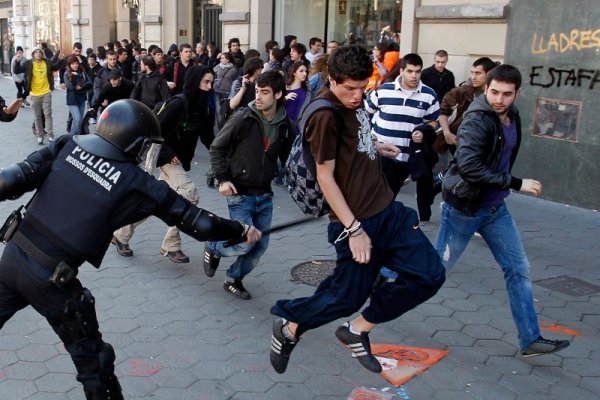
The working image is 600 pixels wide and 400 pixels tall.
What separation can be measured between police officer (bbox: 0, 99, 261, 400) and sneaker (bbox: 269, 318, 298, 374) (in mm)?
853

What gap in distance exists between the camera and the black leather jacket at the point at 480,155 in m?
4.15

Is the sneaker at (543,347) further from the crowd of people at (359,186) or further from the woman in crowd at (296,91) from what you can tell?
the woman in crowd at (296,91)

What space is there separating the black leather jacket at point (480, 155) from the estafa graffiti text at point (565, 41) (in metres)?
4.77

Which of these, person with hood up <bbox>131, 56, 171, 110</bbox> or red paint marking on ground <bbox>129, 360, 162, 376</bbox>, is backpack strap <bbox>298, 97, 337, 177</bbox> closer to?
red paint marking on ground <bbox>129, 360, 162, 376</bbox>

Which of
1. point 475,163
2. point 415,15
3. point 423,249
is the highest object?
point 415,15

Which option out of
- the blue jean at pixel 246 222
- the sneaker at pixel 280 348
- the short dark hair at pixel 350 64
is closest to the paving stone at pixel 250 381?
the sneaker at pixel 280 348

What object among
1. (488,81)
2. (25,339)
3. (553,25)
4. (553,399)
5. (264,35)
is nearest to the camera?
(553,399)

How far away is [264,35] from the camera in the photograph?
14.9 metres

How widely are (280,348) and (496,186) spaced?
1534 millimetres

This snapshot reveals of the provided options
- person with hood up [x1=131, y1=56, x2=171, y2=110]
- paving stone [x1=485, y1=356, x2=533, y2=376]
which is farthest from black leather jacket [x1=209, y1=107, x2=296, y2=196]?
person with hood up [x1=131, y1=56, x2=171, y2=110]

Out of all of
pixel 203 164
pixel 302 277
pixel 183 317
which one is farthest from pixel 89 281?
pixel 203 164

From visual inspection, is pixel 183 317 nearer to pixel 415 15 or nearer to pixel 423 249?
pixel 423 249

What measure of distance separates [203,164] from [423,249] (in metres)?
7.83

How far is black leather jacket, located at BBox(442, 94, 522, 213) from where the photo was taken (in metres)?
4.15
